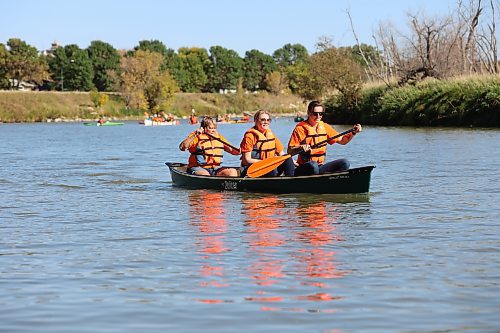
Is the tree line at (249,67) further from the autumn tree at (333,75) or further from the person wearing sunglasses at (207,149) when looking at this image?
the person wearing sunglasses at (207,149)

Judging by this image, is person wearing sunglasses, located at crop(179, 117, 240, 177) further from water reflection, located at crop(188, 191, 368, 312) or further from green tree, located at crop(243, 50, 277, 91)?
green tree, located at crop(243, 50, 277, 91)

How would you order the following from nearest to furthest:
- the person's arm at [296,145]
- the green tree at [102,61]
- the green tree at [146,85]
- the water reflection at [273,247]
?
the water reflection at [273,247], the person's arm at [296,145], the green tree at [146,85], the green tree at [102,61]

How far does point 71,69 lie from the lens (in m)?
100

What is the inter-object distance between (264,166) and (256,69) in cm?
12064

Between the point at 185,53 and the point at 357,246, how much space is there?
417 ft

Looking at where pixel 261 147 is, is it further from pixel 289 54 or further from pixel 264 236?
pixel 289 54

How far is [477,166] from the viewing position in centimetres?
1584

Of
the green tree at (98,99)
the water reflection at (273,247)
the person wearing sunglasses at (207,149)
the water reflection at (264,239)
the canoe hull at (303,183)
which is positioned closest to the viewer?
the water reflection at (273,247)

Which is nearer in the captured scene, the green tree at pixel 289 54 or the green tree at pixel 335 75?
the green tree at pixel 335 75

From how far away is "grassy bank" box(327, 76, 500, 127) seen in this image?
3161cm

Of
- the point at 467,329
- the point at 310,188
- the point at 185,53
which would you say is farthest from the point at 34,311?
the point at 185,53

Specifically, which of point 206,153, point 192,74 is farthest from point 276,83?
point 206,153

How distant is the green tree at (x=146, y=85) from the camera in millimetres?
88250

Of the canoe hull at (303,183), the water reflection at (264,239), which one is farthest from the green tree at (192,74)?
the water reflection at (264,239)
